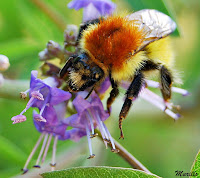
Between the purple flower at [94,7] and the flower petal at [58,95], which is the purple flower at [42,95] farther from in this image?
the purple flower at [94,7]

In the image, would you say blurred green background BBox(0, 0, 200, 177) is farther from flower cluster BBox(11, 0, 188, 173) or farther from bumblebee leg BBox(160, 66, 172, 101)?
bumblebee leg BBox(160, 66, 172, 101)

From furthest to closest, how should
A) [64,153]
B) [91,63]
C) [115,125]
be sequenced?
[115,125] → [64,153] → [91,63]

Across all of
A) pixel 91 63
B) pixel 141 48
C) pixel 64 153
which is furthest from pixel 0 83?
pixel 64 153

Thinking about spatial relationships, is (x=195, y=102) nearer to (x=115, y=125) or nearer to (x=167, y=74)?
(x=115, y=125)

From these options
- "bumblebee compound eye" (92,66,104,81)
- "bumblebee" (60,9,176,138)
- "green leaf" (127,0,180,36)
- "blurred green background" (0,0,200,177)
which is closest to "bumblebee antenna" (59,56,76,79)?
"bumblebee" (60,9,176,138)

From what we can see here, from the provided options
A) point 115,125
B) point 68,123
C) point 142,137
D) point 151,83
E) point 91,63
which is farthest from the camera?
point 142,137

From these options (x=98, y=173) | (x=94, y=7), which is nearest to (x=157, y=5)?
(x=94, y=7)
